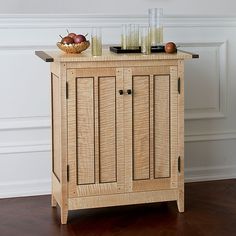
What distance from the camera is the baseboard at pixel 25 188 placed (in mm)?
4070

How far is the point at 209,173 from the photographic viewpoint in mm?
4441

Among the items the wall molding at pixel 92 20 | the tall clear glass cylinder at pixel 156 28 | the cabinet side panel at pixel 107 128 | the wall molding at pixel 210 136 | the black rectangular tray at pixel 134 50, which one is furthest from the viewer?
the wall molding at pixel 210 136

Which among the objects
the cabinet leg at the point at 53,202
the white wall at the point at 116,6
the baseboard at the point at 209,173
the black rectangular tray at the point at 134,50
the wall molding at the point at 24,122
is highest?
the white wall at the point at 116,6

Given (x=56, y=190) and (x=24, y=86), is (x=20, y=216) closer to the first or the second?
(x=56, y=190)

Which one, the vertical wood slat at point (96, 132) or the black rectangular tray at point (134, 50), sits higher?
the black rectangular tray at point (134, 50)

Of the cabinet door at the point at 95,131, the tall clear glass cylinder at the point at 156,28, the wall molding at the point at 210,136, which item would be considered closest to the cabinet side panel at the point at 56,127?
the cabinet door at the point at 95,131

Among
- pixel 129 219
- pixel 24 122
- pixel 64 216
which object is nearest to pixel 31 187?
pixel 24 122

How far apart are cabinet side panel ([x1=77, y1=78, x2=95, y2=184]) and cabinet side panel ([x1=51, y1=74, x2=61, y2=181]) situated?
128 mm

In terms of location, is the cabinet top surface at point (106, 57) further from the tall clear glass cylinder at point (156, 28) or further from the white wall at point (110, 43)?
the white wall at point (110, 43)

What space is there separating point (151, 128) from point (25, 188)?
103 centimetres

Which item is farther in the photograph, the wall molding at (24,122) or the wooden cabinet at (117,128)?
the wall molding at (24,122)

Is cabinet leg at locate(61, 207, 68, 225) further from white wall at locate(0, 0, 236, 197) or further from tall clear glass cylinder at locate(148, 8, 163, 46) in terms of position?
tall clear glass cylinder at locate(148, 8, 163, 46)

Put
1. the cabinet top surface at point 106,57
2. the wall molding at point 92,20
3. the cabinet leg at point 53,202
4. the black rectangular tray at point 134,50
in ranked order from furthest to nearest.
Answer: the wall molding at point 92,20
the cabinet leg at point 53,202
the black rectangular tray at point 134,50
the cabinet top surface at point 106,57

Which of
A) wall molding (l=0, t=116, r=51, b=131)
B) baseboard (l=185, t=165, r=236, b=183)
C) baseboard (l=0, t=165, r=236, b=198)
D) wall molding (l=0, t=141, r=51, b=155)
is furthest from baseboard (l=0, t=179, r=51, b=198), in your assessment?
baseboard (l=185, t=165, r=236, b=183)
